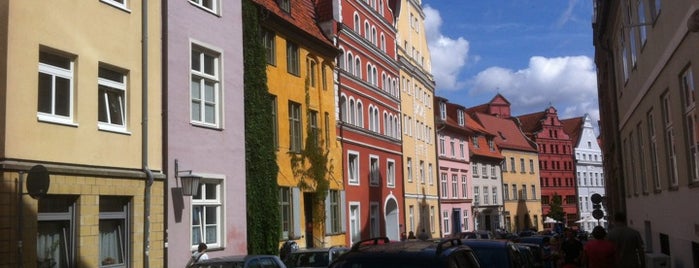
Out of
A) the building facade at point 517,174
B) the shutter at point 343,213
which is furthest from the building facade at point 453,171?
the shutter at point 343,213

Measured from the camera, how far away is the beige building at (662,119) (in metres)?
13.1

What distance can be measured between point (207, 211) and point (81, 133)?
560 centimetres

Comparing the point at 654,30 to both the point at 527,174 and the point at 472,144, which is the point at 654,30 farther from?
the point at 527,174

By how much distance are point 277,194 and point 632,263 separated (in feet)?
48.4

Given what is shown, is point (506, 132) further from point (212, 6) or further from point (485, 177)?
point (212, 6)

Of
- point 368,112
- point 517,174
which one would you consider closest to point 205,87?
point 368,112

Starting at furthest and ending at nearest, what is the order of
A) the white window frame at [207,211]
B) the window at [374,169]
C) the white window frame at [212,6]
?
the window at [374,169] < the white window frame at [212,6] < the white window frame at [207,211]

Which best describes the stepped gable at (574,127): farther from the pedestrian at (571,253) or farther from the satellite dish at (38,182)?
the satellite dish at (38,182)

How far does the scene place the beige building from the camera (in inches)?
514

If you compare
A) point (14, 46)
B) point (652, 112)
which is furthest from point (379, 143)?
point (14, 46)

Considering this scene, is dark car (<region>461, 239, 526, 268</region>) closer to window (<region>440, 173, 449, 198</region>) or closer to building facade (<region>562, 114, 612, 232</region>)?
window (<region>440, 173, 449, 198</region>)

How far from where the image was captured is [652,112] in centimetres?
1817

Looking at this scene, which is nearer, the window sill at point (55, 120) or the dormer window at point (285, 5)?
the window sill at point (55, 120)

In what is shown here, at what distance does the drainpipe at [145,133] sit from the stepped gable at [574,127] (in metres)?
88.3
